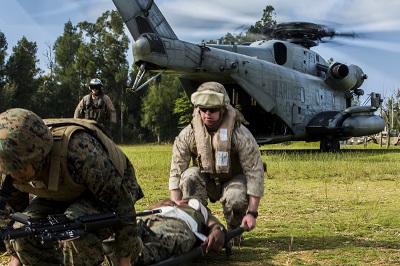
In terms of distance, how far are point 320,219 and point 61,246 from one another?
10.7ft

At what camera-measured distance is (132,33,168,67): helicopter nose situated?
12086 millimetres

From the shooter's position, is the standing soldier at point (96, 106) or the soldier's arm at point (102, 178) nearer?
the soldier's arm at point (102, 178)

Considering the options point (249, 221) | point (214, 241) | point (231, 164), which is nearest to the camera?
point (214, 241)

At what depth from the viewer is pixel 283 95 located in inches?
601

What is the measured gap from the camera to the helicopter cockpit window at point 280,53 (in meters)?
16.2

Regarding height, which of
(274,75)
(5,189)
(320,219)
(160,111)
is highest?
(160,111)

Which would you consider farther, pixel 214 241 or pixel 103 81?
pixel 103 81

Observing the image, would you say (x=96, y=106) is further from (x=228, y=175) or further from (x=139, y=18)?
(x=228, y=175)

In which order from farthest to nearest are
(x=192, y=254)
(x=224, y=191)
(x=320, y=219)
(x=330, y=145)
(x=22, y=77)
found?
(x=22, y=77), (x=330, y=145), (x=320, y=219), (x=224, y=191), (x=192, y=254)

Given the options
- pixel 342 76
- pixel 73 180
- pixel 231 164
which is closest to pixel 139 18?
pixel 342 76

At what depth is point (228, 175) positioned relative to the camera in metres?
4.27

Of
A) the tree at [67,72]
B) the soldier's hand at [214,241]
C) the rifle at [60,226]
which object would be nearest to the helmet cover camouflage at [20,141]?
the rifle at [60,226]

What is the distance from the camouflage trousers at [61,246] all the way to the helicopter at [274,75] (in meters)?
9.24

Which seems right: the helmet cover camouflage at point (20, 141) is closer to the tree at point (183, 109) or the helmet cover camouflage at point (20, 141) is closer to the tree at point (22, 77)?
the tree at point (22, 77)
